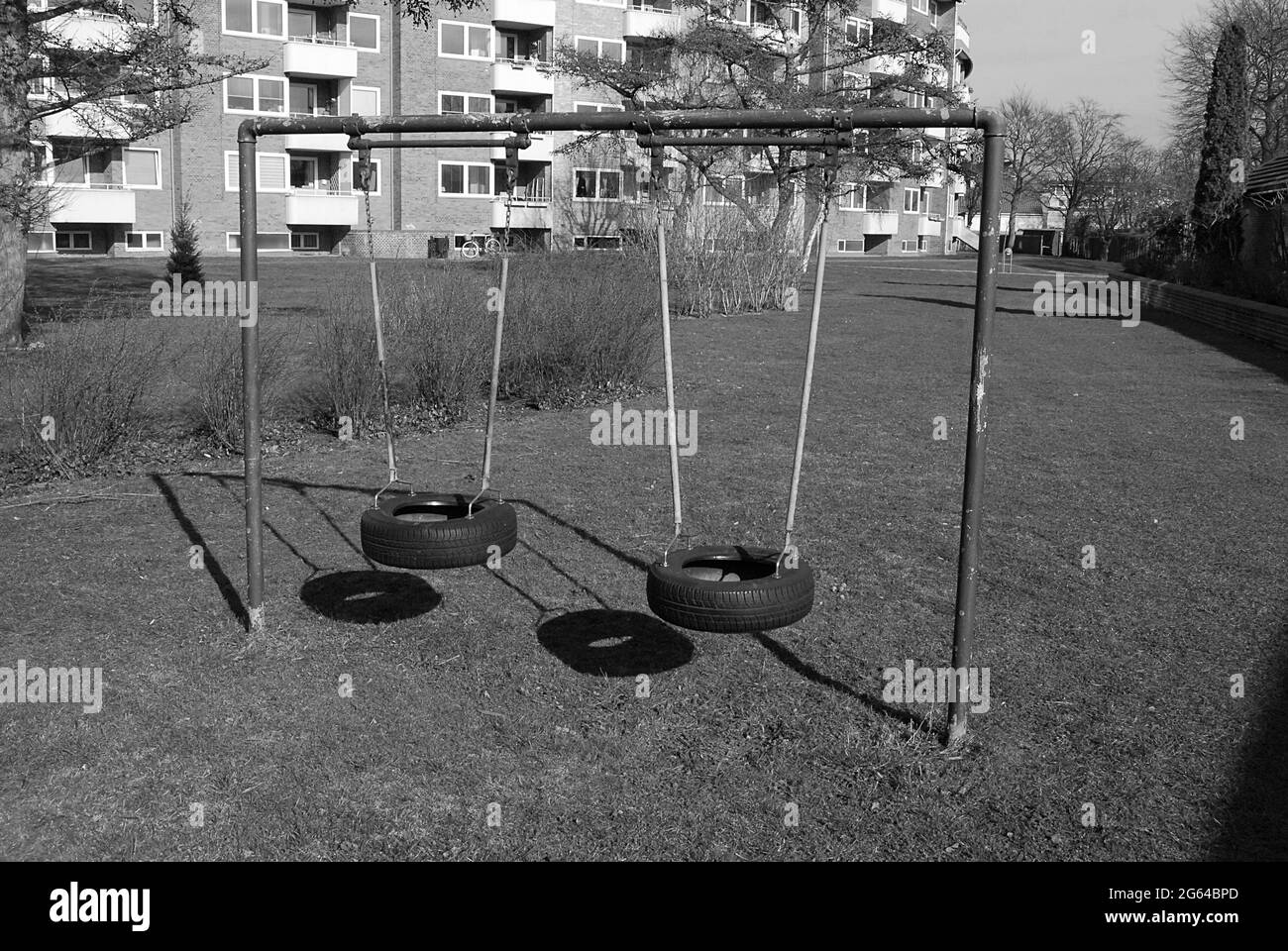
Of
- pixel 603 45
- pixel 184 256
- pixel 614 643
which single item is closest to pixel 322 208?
pixel 603 45

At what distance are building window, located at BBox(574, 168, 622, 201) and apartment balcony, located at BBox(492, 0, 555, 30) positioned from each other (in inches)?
237

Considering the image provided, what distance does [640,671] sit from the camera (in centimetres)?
583

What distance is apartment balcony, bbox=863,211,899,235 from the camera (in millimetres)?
67312

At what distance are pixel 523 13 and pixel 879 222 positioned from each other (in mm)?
26925

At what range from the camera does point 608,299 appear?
44.1ft

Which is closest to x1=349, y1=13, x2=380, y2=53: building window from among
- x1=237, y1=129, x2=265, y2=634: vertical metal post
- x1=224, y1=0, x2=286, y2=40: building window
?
x1=224, y1=0, x2=286, y2=40: building window

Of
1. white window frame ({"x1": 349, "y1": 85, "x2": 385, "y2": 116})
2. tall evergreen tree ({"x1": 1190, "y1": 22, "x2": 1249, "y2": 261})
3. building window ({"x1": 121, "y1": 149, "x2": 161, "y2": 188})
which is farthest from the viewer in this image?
white window frame ({"x1": 349, "y1": 85, "x2": 385, "y2": 116})

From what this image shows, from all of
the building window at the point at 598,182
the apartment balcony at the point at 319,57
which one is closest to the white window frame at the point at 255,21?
the apartment balcony at the point at 319,57

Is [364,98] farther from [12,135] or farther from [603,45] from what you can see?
[12,135]

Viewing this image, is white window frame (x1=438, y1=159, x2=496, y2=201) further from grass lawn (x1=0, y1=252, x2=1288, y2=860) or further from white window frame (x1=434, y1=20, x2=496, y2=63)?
grass lawn (x1=0, y1=252, x2=1288, y2=860)

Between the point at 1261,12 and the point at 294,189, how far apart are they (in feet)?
119

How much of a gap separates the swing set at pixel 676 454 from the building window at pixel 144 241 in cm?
4127

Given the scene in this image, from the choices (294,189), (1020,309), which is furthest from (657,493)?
(294,189)

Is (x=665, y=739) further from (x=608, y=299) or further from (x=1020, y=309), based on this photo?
(x=1020, y=309)
